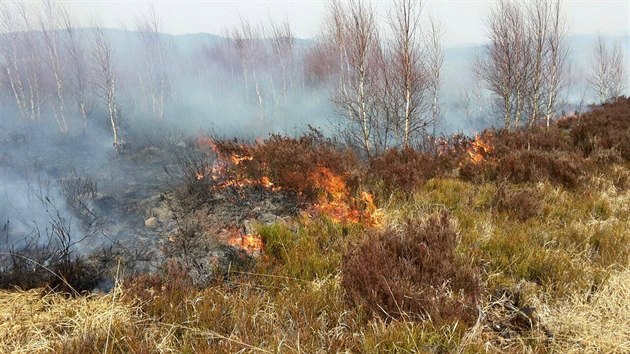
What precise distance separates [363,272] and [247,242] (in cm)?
182

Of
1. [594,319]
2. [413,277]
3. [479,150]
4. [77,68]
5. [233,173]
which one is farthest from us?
[77,68]

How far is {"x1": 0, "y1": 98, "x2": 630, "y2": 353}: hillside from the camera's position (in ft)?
7.68

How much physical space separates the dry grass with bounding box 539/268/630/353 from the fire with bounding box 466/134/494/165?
431 cm

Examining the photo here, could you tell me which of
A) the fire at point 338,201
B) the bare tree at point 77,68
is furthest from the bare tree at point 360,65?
the bare tree at point 77,68

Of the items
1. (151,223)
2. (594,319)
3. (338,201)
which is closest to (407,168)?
(338,201)

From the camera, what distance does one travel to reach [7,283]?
3404mm

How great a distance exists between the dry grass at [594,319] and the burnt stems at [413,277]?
521 mm

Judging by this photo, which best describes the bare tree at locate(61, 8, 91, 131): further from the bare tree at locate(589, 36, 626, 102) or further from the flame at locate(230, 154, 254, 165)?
the bare tree at locate(589, 36, 626, 102)

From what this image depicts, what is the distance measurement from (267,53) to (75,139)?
15301 mm

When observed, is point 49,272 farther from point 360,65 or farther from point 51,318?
point 360,65

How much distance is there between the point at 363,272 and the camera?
2867 mm

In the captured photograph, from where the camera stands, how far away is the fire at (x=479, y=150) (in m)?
7.29

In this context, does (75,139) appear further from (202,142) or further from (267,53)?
(267,53)

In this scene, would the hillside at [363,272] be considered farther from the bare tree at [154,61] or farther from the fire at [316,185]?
the bare tree at [154,61]
